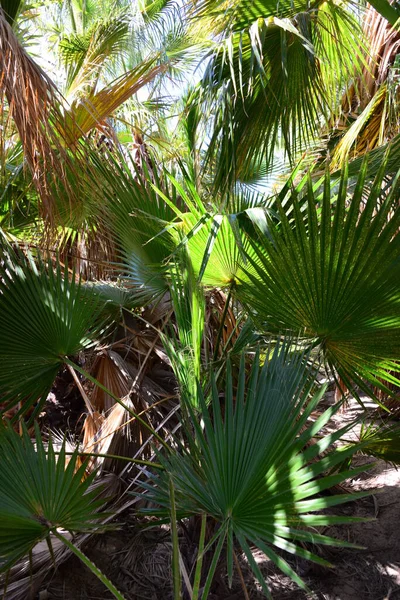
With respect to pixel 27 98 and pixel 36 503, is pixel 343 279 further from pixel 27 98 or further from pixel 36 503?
pixel 27 98

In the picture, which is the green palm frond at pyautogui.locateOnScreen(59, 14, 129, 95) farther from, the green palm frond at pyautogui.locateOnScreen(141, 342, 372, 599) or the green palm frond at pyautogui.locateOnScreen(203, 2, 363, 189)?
the green palm frond at pyautogui.locateOnScreen(141, 342, 372, 599)

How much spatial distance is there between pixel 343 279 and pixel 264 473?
2.05 ft

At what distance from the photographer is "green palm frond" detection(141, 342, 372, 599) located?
118 cm

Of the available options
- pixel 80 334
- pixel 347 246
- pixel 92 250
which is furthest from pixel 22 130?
pixel 92 250

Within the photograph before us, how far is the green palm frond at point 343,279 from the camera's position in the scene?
162 cm

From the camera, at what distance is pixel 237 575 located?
2.41 metres

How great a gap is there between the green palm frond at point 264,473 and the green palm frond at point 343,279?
0.57ft

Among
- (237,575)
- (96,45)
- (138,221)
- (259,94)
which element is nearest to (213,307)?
(138,221)

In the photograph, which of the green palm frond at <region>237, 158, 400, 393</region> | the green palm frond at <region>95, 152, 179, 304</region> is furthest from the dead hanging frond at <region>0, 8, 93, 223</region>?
the green palm frond at <region>237, 158, 400, 393</region>

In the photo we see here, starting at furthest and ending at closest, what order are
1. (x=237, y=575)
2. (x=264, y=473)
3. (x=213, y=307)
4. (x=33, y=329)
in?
(x=213, y=307) < (x=237, y=575) < (x=33, y=329) < (x=264, y=473)

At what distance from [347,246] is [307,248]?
0.37 ft

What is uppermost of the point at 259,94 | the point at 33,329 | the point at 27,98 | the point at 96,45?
the point at 96,45

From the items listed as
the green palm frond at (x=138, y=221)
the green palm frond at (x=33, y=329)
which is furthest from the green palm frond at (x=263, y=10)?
the green palm frond at (x=33, y=329)

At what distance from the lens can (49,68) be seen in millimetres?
4766
